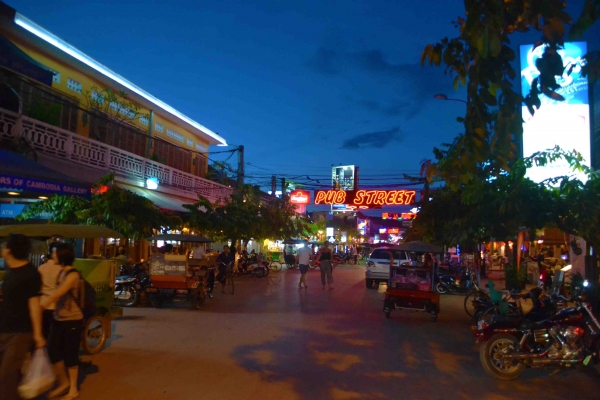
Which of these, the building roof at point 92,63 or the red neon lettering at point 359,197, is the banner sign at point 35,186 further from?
the red neon lettering at point 359,197

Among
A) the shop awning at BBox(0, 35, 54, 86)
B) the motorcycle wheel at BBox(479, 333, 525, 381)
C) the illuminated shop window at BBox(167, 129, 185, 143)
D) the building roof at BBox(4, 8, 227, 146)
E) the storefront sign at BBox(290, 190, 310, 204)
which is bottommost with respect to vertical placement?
the motorcycle wheel at BBox(479, 333, 525, 381)

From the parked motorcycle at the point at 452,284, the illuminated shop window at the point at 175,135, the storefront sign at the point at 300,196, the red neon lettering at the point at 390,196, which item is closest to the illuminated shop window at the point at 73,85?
the illuminated shop window at the point at 175,135

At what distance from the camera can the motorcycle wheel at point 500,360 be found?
758 centimetres

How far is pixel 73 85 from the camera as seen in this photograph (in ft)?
65.0

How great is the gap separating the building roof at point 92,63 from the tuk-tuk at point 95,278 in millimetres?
9234

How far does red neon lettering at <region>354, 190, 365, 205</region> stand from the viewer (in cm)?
4038

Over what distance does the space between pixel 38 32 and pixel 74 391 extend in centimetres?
1452

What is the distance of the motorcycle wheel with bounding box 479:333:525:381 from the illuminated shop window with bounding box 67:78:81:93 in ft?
56.8

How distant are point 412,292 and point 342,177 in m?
34.4

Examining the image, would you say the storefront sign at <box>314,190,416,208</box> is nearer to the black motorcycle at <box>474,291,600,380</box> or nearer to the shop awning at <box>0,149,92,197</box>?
the shop awning at <box>0,149,92,197</box>

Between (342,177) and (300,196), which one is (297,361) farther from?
(300,196)

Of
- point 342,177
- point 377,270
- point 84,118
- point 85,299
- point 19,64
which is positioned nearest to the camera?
point 85,299

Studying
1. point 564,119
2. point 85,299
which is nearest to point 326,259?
point 564,119

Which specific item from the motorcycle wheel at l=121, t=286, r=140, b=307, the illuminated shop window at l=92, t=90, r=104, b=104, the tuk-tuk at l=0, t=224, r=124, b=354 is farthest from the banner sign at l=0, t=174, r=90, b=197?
the illuminated shop window at l=92, t=90, r=104, b=104
